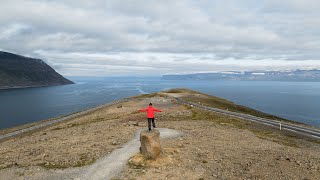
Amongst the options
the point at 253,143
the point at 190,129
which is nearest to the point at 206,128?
the point at 190,129

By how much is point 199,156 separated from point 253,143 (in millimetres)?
8463

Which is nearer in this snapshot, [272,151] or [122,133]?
[272,151]

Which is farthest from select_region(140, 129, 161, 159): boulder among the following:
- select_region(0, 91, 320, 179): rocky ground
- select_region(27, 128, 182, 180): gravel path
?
select_region(27, 128, 182, 180): gravel path

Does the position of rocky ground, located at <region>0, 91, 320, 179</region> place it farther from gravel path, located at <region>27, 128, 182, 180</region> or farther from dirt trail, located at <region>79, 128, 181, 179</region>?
dirt trail, located at <region>79, 128, 181, 179</region>

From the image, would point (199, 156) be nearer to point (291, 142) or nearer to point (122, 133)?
point (122, 133)

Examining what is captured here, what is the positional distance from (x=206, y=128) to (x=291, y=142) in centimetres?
→ 960

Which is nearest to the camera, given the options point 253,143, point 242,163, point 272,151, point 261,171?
point 261,171

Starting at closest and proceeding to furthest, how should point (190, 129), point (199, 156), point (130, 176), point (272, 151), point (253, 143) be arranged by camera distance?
1. point (130, 176)
2. point (199, 156)
3. point (272, 151)
4. point (253, 143)
5. point (190, 129)

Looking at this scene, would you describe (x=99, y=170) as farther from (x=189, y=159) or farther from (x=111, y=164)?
(x=189, y=159)

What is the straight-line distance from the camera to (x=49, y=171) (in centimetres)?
2106

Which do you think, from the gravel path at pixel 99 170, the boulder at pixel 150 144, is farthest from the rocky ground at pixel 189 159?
the gravel path at pixel 99 170

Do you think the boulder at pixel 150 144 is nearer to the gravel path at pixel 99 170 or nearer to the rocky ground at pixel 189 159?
the rocky ground at pixel 189 159

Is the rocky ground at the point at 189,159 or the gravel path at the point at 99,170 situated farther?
the rocky ground at the point at 189,159

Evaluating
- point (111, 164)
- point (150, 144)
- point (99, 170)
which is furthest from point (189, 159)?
point (99, 170)
